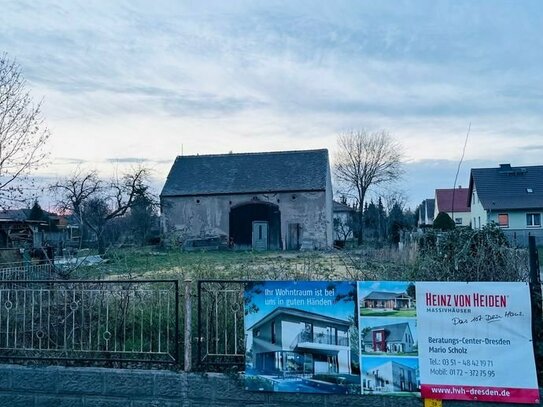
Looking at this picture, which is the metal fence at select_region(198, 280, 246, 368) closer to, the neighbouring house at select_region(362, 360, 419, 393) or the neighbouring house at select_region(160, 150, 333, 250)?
the neighbouring house at select_region(362, 360, 419, 393)

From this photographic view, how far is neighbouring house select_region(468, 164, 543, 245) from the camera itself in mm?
42375

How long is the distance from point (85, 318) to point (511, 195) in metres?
43.2

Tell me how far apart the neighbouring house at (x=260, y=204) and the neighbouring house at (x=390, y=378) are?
104 ft

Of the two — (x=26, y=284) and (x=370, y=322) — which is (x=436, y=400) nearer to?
(x=370, y=322)

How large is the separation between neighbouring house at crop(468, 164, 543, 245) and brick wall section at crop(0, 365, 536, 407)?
126 feet

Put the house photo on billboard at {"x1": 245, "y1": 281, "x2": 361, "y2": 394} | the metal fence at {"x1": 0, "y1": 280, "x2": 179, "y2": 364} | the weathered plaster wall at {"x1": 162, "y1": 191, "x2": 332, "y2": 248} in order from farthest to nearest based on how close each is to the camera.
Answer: the weathered plaster wall at {"x1": 162, "y1": 191, "x2": 332, "y2": 248}
the metal fence at {"x1": 0, "y1": 280, "x2": 179, "y2": 364}
the house photo on billboard at {"x1": 245, "y1": 281, "x2": 361, "y2": 394}

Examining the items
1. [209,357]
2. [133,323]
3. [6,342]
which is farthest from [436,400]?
[6,342]

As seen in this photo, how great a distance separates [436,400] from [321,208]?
33.0m

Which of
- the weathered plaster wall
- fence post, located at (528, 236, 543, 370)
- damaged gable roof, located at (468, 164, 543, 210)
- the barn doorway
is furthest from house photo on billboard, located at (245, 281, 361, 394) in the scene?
damaged gable roof, located at (468, 164, 543, 210)

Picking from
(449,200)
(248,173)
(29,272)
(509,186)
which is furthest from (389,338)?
(449,200)

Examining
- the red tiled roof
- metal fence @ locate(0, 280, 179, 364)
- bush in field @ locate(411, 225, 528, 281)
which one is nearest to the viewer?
metal fence @ locate(0, 280, 179, 364)

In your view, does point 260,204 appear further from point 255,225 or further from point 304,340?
point 304,340

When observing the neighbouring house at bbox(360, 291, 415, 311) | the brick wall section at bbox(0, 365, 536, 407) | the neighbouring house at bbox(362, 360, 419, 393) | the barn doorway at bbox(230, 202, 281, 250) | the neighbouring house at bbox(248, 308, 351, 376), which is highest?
the barn doorway at bbox(230, 202, 281, 250)

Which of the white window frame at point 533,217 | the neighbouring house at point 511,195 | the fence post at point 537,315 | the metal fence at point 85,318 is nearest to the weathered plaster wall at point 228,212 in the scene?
the neighbouring house at point 511,195
